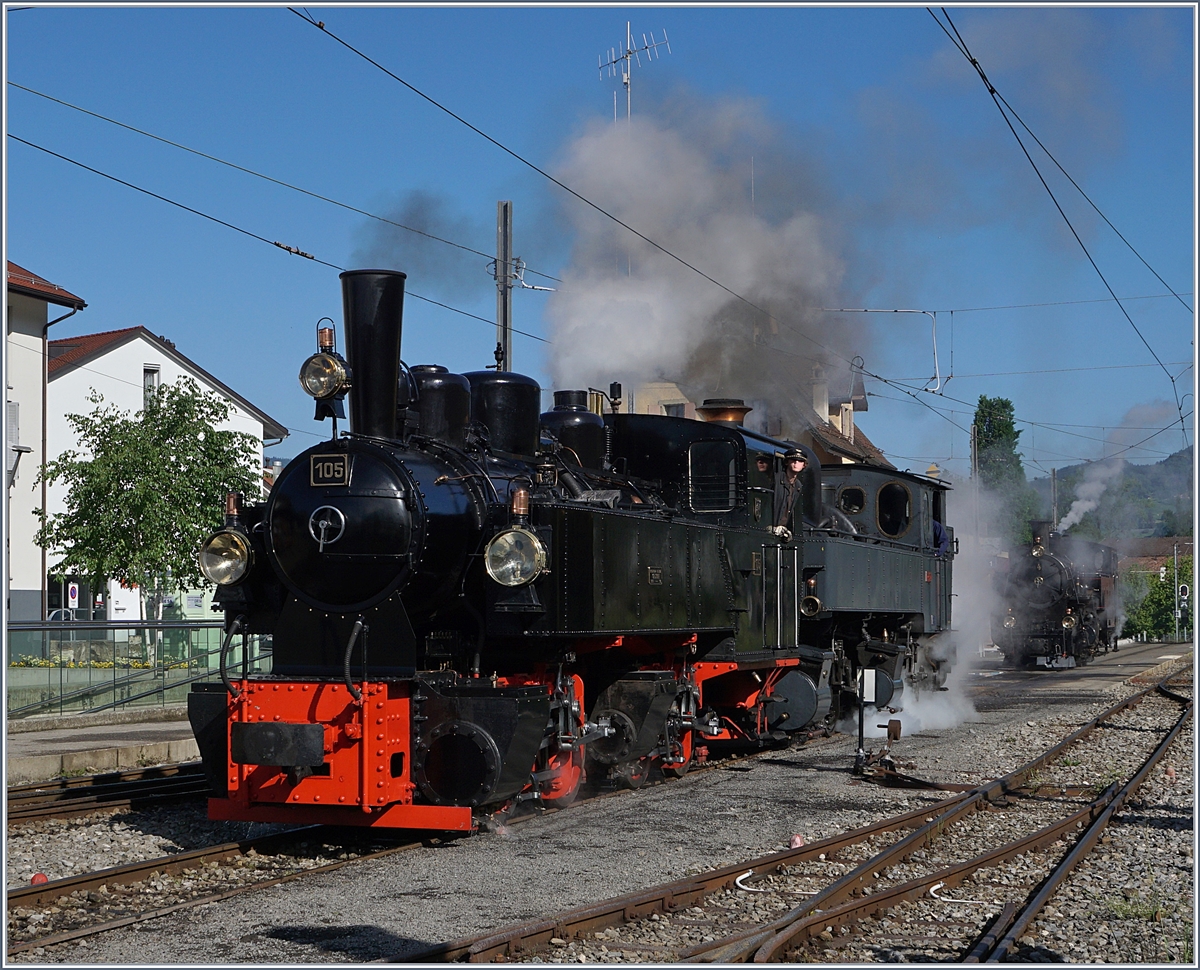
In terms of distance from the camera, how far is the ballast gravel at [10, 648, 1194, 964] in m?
5.85

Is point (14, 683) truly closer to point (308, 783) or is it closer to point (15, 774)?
point (15, 774)


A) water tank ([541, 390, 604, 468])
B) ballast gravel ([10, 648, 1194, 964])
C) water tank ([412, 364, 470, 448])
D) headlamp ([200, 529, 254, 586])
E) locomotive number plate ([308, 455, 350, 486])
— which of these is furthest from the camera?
water tank ([541, 390, 604, 468])

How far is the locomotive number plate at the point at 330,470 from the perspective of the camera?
8092 millimetres

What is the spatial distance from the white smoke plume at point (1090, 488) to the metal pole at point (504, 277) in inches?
1846

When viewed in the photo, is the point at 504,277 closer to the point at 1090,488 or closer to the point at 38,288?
the point at 38,288

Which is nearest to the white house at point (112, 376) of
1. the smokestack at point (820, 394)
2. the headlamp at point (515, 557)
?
the smokestack at point (820, 394)

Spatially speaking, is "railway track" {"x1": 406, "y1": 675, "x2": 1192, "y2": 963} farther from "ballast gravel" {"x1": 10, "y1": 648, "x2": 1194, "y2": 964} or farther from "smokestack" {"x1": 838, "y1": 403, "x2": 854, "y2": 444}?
"smokestack" {"x1": 838, "y1": 403, "x2": 854, "y2": 444}

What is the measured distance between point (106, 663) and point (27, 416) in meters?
14.6

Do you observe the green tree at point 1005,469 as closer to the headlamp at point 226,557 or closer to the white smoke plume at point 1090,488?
the white smoke plume at point 1090,488

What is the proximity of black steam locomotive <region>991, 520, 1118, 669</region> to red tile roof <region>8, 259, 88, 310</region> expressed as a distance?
23.5 metres

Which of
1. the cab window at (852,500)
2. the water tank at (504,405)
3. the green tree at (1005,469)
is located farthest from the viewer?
the green tree at (1005,469)

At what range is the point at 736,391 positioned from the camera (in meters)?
21.6

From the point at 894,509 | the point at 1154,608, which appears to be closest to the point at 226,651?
the point at 894,509

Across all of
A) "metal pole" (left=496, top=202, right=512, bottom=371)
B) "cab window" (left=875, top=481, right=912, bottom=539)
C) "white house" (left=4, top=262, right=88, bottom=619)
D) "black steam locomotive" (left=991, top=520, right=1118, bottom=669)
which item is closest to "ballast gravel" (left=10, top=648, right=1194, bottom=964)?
"cab window" (left=875, top=481, right=912, bottom=539)
